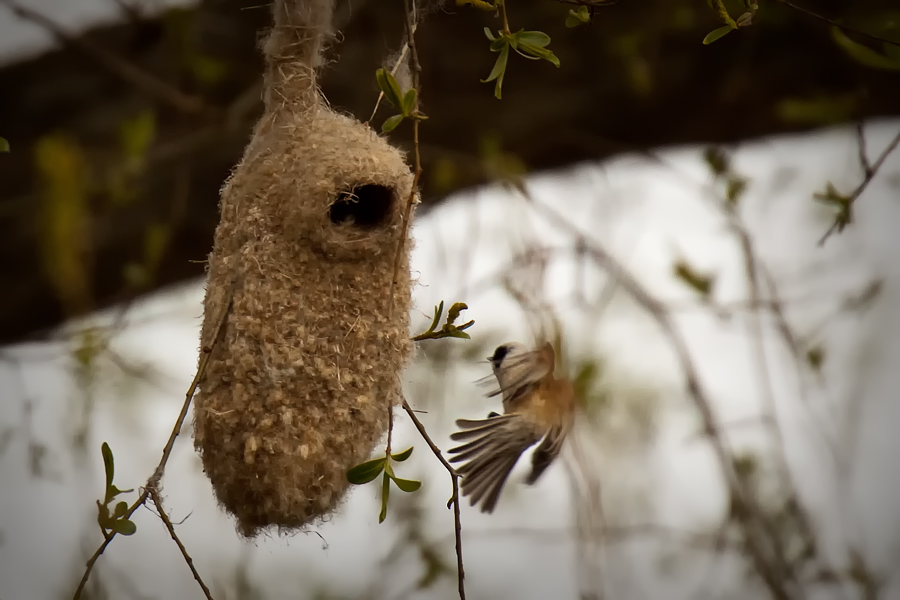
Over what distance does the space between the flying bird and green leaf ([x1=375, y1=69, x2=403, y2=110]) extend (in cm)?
39

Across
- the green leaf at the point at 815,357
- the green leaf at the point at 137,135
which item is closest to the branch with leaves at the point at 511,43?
the green leaf at the point at 137,135

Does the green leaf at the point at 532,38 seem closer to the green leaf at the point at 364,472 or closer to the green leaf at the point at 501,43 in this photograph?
the green leaf at the point at 501,43

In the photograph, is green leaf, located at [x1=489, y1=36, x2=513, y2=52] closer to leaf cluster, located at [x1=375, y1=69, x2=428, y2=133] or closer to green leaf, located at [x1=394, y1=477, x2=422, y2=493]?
leaf cluster, located at [x1=375, y1=69, x2=428, y2=133]

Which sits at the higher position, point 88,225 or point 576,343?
point 88,225

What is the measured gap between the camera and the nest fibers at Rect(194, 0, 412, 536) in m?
0.94

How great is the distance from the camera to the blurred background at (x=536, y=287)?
5.53ft

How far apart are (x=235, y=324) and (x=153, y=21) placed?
1049mm

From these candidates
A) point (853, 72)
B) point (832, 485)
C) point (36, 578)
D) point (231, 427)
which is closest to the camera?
point (231, 427)

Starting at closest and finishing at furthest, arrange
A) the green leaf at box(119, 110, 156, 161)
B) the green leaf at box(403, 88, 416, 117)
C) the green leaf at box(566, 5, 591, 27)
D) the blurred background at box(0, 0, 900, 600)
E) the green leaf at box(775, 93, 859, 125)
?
the green leaf at box(403, 88, 416, 117) → the green leaf at box(566, 5, 591, 27) → the green leaf at box(775, 93, 859, 125) → the green leaf at box(119, 110, 156, 161) → the blurred background at box(0, 0, 900, 600)

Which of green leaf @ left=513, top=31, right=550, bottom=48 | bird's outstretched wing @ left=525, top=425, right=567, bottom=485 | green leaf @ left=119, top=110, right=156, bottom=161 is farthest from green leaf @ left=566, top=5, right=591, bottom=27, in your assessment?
green leaf @ left=119, top=110, right=156, bottom=161

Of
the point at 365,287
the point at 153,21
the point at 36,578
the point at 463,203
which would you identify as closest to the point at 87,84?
the point at 153,21

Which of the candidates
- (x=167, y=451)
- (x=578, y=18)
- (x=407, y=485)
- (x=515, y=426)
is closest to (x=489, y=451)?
(x=515, y=426)

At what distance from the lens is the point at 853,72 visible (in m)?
1.84

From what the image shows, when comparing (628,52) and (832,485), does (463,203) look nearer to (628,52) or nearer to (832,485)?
(628,52)
